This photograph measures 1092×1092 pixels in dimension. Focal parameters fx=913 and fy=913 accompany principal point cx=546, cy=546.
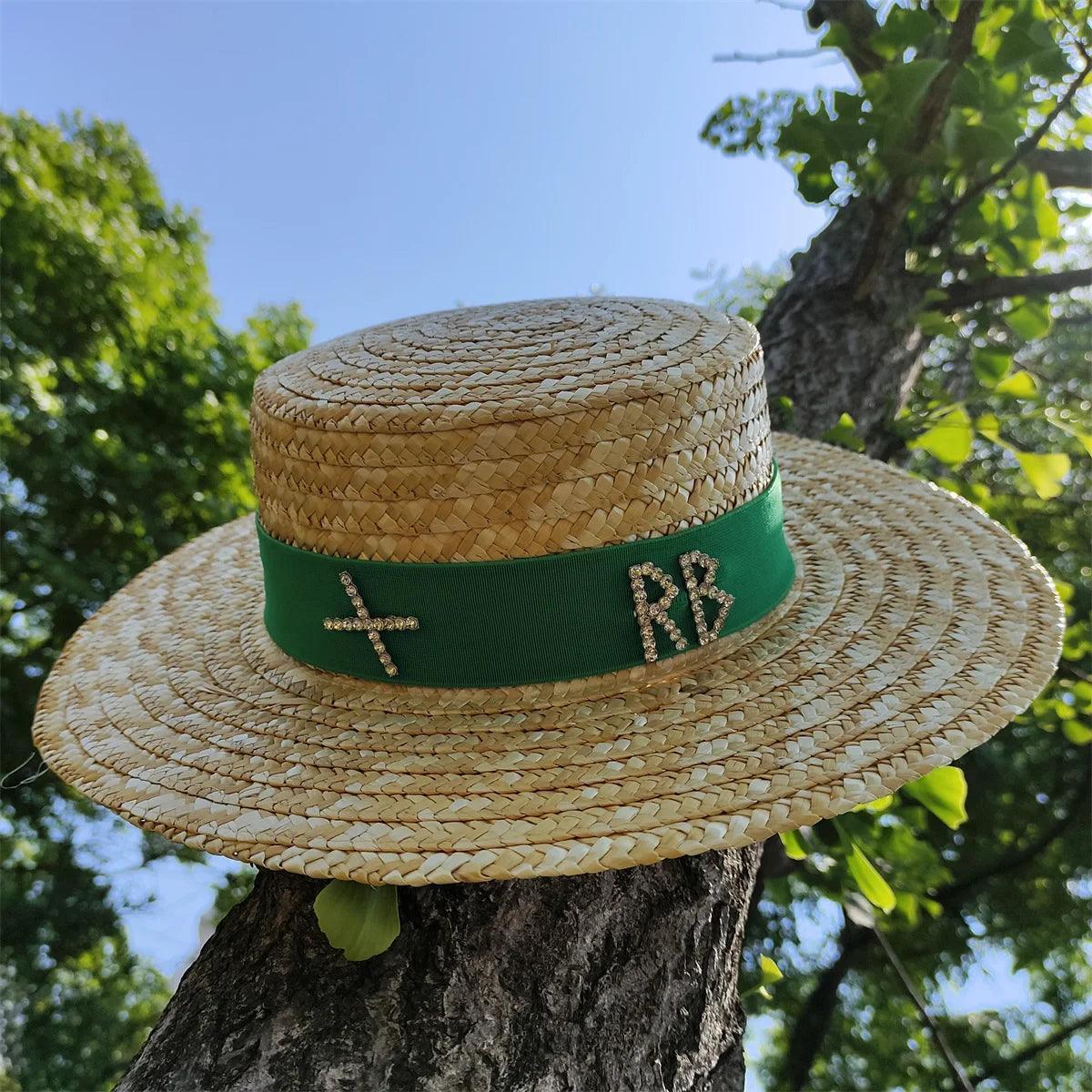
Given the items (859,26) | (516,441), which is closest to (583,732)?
(516,441)

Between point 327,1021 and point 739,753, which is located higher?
point 739,753

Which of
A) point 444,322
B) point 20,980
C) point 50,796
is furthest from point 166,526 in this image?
point 444,322

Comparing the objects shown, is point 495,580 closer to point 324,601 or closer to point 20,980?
point 324,601

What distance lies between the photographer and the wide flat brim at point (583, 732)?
3.00ft

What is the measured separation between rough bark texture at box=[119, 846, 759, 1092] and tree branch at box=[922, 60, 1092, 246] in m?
1.65

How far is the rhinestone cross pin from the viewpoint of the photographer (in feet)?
3.62

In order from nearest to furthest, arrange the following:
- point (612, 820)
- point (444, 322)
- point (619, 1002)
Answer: point (612, 820), point (619, 1002), point (444, 322)

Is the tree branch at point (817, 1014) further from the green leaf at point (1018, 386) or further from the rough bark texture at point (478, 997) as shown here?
the rough bark texture at point (478, 997)

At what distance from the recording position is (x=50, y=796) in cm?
421

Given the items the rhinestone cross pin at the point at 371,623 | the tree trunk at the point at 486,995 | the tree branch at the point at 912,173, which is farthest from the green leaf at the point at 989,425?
the rhinestone cross pin at the point at 371,623

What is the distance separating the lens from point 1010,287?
223 cm

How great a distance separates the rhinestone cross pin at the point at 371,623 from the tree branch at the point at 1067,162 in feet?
7.55

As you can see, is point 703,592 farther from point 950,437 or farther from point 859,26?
point 859,26

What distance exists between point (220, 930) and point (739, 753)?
0.71 meters
